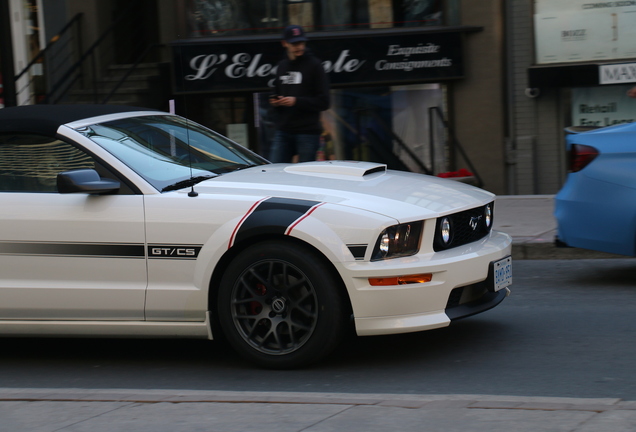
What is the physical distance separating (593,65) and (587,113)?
0.78m

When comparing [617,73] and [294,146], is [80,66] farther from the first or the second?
[617,73]

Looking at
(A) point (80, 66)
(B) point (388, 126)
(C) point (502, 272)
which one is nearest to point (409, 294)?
(C) point (502, 272)

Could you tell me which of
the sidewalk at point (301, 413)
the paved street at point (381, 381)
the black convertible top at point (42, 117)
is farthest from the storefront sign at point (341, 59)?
the sidewalk at point (301, 413)

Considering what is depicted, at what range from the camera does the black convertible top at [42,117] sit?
17.8ft

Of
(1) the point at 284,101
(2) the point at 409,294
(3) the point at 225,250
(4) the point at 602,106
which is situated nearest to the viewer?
(2) the point at 409,294

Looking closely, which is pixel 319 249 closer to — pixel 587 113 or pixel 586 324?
pixel 586 324

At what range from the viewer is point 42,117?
18.1ft

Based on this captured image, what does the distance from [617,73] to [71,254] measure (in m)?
10.0

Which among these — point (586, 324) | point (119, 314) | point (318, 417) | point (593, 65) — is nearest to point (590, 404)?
point (318, 417)

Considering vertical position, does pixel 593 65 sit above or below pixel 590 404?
above

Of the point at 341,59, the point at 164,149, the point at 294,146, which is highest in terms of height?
the point at 341,59

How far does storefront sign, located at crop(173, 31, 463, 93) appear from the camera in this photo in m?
13.5

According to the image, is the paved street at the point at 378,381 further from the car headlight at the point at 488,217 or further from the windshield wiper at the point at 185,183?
the windshield wiper at the point at 185,183

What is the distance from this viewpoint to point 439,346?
17.9 ft
